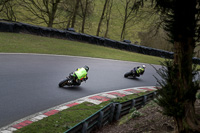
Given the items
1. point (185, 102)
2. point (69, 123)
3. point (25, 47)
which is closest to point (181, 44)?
point (185, 102)

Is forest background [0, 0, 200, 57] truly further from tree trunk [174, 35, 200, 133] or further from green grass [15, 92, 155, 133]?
tree trunk [174, 35, 200, 133]

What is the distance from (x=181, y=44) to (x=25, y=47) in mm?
15734

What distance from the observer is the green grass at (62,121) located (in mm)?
6367

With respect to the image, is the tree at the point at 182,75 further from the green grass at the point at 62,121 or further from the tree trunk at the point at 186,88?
the green grass at the point at 62,121

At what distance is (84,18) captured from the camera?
3756 centimetres

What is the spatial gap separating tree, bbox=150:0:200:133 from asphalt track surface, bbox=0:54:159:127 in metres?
4.46

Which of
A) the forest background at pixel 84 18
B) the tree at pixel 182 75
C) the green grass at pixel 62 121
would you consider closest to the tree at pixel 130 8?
the forest background at pixel 84 18

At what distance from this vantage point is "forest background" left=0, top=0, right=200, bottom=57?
32.9 metres

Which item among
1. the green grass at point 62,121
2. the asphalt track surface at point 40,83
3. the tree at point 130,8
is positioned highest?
the tree at point 130,8

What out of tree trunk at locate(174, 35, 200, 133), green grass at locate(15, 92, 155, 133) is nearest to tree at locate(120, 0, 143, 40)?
tree trunk at locate(174, 35, 200, 133)

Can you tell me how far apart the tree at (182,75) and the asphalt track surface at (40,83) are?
446 centimetres

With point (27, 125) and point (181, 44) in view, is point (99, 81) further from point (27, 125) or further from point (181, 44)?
point (181, 44)

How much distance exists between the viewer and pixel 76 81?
11.0m

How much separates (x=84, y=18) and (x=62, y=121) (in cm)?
3192
